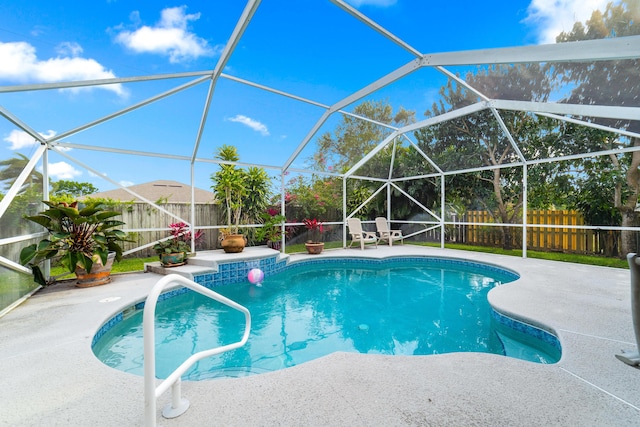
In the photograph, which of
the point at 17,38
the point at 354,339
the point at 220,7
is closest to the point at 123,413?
the point at 354,339

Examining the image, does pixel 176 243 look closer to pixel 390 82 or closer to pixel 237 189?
pixel 237 189

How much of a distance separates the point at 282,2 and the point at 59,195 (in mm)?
7055

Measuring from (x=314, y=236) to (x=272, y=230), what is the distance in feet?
8.60

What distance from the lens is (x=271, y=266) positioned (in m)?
6.85

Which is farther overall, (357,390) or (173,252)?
(173,252)

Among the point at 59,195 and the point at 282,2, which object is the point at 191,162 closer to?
the point at 59,195

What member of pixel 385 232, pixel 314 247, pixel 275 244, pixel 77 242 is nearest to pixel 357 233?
pixel 385 232

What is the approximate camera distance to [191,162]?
696 centimetres

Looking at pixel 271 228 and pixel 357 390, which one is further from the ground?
pixel 271 228

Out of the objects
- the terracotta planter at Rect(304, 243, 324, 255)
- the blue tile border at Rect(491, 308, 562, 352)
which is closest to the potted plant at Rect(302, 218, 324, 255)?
the terracotta planter at Rect(304, 243, 324, 255)

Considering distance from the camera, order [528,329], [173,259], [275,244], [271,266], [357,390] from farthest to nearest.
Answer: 1. [275,244]
2. [271,266]
3. [173,259]
4. [528,329]
5. [357,390]

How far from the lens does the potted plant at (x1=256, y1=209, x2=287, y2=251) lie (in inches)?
313

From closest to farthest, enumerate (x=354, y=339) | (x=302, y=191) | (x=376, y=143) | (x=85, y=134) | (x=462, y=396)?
1. (x=462, y=396)
2. (x=354, y=339)
3. (x=85, y=134)
4. (x=376, y=143)
5. (x=302, y=191)

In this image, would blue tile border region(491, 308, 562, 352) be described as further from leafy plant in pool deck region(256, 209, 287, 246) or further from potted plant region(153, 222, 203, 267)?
potted plant region(153, 222, 203, 267)
